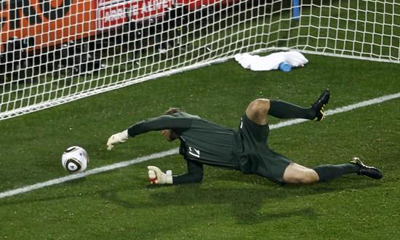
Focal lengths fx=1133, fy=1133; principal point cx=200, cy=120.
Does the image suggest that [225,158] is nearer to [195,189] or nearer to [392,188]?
[195,189]

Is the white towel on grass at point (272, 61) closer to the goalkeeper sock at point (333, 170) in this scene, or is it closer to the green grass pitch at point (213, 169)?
the green grass pitch at point (213, 169)

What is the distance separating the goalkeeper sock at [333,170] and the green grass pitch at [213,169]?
120mm

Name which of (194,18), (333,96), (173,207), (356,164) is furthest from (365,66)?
(173,207)

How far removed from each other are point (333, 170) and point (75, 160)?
8.50 feet

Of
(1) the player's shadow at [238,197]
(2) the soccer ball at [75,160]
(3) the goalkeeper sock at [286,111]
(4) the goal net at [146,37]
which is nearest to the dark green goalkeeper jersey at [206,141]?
(1) the player's shadow at [238,197]

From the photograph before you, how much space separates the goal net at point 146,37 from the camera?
13.6 m

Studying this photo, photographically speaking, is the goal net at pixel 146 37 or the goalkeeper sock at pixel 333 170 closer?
the goalkeeper sock at pixel 333 170

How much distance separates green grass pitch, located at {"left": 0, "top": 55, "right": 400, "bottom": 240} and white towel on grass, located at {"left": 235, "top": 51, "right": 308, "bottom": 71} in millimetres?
107

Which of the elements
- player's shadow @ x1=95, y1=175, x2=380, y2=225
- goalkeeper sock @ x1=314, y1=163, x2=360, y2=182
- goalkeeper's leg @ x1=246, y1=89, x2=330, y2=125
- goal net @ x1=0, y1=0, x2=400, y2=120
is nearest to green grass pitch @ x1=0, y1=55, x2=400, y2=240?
player's shadow @ x1=95, y1=175, x2=380, y2=225

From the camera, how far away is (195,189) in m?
11.2

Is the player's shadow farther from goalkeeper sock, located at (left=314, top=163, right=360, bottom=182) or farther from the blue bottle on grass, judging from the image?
the blue bottle on grass

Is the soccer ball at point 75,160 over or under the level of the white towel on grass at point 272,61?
over

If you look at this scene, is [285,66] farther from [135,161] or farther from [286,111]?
[286,111]

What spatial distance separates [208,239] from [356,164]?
6.85 feet
